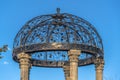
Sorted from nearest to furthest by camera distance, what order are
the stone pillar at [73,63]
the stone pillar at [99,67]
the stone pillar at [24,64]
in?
the stone pillar at [73,63] → the stone pillar at [24,64] → the stone pillar at [99,67]

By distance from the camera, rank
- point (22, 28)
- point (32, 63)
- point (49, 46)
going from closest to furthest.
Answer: point (49, 46), point (22, 28), point (32, 63)

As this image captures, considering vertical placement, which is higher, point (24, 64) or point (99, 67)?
point (24, 64)

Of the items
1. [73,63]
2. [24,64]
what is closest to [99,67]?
[73,63]

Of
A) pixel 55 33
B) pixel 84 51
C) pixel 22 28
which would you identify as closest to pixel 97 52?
pixel 84 51

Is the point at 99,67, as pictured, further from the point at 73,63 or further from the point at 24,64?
the point at 24,64

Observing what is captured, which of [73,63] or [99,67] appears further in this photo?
[99,67]

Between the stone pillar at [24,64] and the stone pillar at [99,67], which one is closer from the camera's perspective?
the stone pillar at [24,64]

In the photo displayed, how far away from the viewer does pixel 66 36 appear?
147ft

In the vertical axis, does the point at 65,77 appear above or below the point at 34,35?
below

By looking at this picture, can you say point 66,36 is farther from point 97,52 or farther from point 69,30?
point 97,52

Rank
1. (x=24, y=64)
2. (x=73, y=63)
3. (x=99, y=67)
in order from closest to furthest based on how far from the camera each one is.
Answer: (x=73, y=63) < (x=24, y=64) < (x=99, y=67)

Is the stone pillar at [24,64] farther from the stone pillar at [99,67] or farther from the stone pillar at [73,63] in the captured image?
the stone pillar at [99,67]

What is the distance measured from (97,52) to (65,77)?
8360 millimetres

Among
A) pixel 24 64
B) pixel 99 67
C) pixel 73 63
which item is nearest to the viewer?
pixel 73 63
